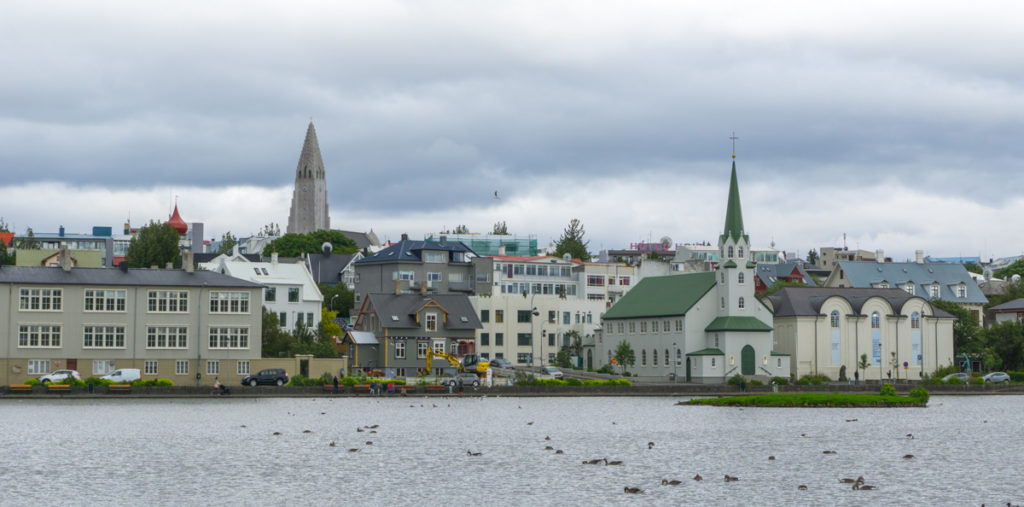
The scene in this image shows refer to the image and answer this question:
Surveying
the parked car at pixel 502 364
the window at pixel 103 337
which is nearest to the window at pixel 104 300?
the window at pixel 103 337

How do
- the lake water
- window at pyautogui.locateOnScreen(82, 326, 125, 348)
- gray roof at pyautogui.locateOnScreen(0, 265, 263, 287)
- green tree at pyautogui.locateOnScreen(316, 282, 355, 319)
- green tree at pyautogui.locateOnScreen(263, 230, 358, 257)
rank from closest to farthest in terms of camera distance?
the lake water < gray roof at pyautogui.locateOnScreen(0, 265, 263, 287) < window at pyautogui.locateOnScreen(82, 326, 125, 348) < green tree at pyautogui.locateOnScreen(316, 282, 355, 319) < green tree at pyautogui.locateOnScreen(263, 230, 358, 257)

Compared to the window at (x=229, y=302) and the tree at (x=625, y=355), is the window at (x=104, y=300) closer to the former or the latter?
the window at (x=229, y=302)

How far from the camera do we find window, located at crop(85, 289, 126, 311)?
91625mm

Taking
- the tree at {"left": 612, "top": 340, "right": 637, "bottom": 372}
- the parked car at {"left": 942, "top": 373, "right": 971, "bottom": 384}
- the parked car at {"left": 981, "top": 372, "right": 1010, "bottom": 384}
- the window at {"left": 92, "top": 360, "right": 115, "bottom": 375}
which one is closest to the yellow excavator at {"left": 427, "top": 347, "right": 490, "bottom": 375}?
the tree at {"left": 612, "top": 340, "right": 637, "bottom": 372}

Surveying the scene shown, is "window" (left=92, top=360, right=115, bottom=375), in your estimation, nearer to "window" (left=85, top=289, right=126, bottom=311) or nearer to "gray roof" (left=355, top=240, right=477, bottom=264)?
"window" (left=85, top=289, right=126, bottom=311)

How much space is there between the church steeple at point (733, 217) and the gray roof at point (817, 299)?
687 centimetres

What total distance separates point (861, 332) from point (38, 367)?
72.0 metres

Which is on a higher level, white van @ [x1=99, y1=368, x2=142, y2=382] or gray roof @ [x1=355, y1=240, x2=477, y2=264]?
gray roof @ [x1=355, y1=240, x2=477, y2=264]

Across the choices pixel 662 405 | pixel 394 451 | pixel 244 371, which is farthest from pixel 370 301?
pixel 394 451

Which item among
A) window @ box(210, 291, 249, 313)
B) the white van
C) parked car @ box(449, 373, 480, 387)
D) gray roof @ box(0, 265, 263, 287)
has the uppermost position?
gray roof @ box(0, 265, 263, 287)

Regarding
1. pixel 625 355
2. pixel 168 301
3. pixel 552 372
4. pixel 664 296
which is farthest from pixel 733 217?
pixel 168 301

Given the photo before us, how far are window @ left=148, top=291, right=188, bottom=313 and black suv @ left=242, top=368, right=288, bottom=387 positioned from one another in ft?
24.6

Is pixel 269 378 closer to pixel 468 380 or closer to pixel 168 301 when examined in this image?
pixel 168 301

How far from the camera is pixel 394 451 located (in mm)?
47500
